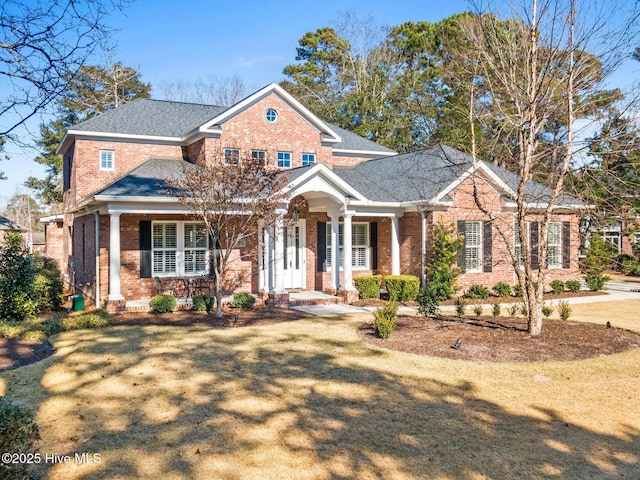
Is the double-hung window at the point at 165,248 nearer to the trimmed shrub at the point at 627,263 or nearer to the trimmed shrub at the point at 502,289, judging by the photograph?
the trimmed shrub at the point at 502,289

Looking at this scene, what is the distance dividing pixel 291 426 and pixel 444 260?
39.1ft

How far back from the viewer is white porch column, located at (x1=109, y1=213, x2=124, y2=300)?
48.1 feet

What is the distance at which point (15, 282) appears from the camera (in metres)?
13.4

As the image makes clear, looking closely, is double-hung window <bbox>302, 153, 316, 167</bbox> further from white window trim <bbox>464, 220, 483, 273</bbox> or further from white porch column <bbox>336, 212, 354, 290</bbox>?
white window trim <bbox>464, 220, 483, 273</bbox>

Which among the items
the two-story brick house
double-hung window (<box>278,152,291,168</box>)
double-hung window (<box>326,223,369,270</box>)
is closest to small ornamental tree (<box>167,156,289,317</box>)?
the two-story brick house

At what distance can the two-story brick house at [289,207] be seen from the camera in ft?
53.7

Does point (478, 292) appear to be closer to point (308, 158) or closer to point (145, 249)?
point (308, 158)

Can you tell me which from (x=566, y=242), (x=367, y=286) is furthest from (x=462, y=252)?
(x=566, y=242)

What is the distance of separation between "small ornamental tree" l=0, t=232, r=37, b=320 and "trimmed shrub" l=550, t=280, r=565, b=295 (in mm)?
17296

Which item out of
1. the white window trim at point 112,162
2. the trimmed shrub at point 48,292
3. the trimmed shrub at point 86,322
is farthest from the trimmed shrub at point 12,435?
the white window trim at point 112,162

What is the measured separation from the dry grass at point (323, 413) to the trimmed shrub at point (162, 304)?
392cm

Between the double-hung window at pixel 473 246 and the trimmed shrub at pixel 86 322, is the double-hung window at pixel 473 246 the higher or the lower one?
the higher one

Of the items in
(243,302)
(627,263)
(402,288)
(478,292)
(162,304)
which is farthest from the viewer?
(478,292)

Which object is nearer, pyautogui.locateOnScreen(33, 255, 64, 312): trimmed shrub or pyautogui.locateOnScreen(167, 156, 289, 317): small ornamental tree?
pyautogui.locateOnScreen(167, 156, 289, 317): small ornamental tree
